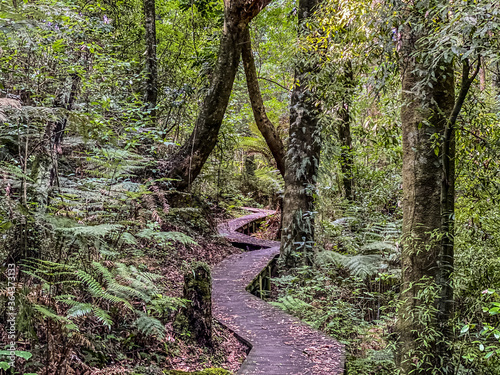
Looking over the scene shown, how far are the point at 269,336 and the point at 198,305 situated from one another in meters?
1.11

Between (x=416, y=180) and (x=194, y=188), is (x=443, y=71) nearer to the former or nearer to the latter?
(x=416, y=180)

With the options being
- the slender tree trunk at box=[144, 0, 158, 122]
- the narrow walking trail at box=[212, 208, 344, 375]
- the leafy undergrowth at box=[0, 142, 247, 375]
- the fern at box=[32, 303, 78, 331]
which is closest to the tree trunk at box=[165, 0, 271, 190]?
the slender tree trunk at box=[144, 0, 158, 122]

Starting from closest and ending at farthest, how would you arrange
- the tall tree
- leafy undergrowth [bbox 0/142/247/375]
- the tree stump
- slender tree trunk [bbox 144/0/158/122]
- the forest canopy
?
leafy undergrowth [bbox 0/142/247/375] < the forest canopy < the tall tree < the tree stump < slender tree trunk [bbox 144/0/158/122]

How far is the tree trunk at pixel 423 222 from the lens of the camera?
3424 mm

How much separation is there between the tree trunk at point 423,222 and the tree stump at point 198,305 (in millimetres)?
2179

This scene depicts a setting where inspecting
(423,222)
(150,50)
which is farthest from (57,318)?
(150,50)

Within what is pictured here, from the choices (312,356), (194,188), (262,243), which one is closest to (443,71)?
(312,356)

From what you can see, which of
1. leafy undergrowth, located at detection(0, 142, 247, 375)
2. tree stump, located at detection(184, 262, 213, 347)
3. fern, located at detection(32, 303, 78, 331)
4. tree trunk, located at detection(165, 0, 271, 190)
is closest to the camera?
fern, located at detection(32, 303, 78, 331)

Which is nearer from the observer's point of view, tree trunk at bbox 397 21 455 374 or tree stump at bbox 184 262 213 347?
tree trunk at bbox 397 21 455 374

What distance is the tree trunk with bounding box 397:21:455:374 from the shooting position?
135 inches

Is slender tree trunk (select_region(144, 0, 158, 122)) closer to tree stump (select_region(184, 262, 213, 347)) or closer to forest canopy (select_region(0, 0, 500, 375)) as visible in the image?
forest canopy (select_region(0, 0, 500, 375))

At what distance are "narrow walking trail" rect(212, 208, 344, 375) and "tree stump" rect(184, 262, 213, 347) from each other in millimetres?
584

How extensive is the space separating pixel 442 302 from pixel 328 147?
560 centimetres

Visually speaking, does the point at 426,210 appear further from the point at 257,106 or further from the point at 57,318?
the point at 257,106
